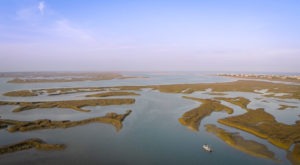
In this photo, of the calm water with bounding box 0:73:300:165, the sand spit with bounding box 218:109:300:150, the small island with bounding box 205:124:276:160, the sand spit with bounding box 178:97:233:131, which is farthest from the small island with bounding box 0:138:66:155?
the sand spit with bounding box 218:109:300:150

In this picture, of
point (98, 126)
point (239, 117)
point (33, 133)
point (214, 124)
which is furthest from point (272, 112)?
point (33, 133)

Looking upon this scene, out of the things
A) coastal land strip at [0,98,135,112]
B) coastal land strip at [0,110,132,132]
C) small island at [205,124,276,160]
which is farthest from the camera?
coastal land strip at [0,98,135,112]

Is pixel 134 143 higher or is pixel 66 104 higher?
pixel 66 104

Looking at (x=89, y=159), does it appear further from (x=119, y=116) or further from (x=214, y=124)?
(x=214, y=124)

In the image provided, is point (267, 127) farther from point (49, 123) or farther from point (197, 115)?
point (49, 123)

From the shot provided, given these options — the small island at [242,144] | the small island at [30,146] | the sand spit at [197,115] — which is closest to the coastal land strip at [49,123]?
the small island at [30,146]

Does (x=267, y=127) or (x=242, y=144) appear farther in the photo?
(x=267, y=127)

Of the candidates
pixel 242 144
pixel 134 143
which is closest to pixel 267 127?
pixel 242 144

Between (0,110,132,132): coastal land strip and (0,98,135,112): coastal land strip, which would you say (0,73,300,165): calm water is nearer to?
(0,110,132,132): coastal land strip

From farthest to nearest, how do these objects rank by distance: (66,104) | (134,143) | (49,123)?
(66,104) → (49,123) → (134,143)

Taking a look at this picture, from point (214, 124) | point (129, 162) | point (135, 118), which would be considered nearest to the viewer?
point (129, 162)

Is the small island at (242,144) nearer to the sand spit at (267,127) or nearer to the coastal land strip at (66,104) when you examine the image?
the sand spit at (267,127)
